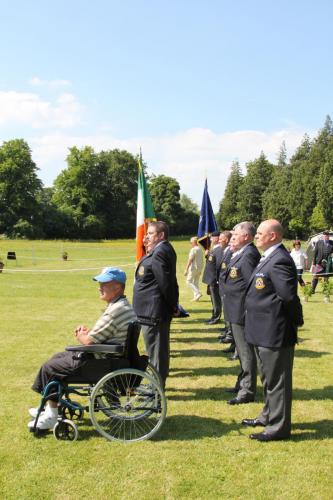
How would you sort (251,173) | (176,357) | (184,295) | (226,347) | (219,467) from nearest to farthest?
(219,467)
(176,357)
(226,347)
(184,295)
(251,173)

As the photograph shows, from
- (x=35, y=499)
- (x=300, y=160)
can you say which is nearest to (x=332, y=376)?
(x=35, y=499)

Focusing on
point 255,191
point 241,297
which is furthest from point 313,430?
point 255,191

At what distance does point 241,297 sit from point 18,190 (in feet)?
233

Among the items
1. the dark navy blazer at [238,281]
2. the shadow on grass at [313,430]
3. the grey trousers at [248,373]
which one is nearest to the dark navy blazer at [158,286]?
the dark navy blazer at [238,281]

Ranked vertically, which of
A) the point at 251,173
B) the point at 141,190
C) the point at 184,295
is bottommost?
the point at 184,295

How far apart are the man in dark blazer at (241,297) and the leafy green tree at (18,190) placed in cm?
6581

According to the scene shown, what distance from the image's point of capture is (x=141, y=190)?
10750 millimetres

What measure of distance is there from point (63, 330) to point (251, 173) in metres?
98.6

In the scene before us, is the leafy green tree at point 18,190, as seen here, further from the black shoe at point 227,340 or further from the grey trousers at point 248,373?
the grey trousers at point 248,373

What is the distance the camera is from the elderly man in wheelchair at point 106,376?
4902 mm

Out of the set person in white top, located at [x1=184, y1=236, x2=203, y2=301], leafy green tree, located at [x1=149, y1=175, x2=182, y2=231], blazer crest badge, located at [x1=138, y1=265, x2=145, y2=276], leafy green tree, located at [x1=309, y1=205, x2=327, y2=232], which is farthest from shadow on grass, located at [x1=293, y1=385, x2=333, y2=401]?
leafy green tree, located at [x1=149, y1=175, x2=182, y2=231]

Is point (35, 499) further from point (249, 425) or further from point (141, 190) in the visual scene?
point (141, 190)

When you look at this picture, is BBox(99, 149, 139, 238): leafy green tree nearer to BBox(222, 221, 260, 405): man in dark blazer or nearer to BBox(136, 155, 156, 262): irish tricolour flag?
BBox(136, 155, 156, 262): irish tricolour flag

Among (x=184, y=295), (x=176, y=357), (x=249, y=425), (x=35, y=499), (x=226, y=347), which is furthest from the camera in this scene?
(x=184, y=295)
